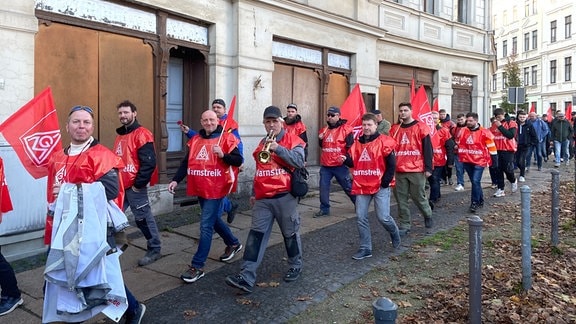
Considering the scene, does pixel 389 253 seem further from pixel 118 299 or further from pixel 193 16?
pixel 193 16

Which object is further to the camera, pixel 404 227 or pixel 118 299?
pixel 404 227

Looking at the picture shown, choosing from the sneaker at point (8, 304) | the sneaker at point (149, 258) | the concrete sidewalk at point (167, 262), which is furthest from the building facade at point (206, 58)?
the sneaker at point (8, 304)

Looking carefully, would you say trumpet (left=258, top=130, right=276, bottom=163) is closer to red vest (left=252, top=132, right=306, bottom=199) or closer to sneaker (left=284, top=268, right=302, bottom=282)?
red vest (left=252, top=132, right=306, bottom=199)

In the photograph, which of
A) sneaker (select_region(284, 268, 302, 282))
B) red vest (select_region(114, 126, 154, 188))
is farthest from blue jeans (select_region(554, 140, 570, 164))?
red vest (select_region(114, 126, 154, 188))

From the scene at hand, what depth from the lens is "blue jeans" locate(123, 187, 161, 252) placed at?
558 centimetres

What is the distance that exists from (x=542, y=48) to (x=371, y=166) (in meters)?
52.5

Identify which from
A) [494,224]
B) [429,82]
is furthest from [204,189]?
[429,82]

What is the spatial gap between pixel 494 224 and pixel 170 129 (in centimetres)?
609

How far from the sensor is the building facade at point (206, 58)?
6.67 meters

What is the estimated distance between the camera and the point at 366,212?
19.6 ft

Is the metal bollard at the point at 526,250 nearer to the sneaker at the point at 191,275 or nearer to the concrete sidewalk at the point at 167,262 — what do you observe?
the concrete sidewalk at the point at 167,262

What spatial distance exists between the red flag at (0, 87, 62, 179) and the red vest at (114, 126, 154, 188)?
76 cm

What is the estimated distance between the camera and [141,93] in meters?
8.21

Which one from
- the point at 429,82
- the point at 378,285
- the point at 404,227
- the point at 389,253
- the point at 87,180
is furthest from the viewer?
the point at 429,82
